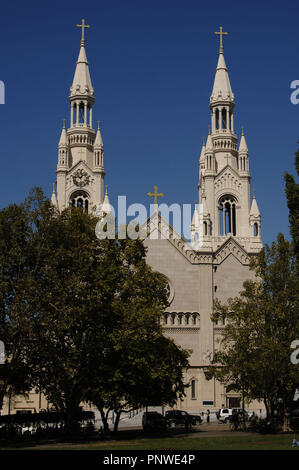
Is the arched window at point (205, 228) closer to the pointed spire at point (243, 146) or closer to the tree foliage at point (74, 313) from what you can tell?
the pointed spire at point (243, 146)

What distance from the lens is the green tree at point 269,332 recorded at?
155 feet

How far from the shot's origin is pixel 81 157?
88562 millimetres

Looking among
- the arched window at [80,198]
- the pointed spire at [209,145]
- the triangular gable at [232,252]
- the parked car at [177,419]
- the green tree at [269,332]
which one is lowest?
the parked car at [177,419]

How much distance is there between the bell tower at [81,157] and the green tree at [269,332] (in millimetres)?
37456

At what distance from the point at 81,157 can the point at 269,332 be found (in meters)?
46.1

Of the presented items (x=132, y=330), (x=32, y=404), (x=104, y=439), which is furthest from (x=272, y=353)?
(x=32, y=404)

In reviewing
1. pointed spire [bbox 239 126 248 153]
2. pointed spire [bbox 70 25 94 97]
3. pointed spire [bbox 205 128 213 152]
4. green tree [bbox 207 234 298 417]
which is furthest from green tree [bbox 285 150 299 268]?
pointed spire [bbox 70 25 94 97]

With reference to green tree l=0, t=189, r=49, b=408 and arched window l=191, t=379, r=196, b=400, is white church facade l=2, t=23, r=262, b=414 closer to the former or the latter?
arched window l=191, t=379, r=196, b=400

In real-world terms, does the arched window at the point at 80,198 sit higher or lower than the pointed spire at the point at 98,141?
lower

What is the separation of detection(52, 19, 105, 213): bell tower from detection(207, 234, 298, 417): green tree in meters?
37.5

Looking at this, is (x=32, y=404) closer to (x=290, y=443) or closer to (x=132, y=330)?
(x=132, y=330)

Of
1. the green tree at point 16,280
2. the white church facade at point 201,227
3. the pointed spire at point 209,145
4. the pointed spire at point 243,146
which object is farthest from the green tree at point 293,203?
the pointed spire at point 243,146

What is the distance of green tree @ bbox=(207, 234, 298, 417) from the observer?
1858 inches

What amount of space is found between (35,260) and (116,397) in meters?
11.3
